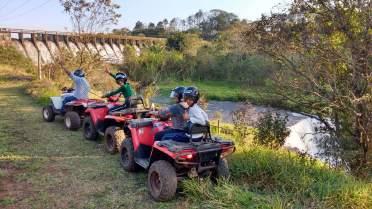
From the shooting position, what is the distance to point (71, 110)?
26.5 ft

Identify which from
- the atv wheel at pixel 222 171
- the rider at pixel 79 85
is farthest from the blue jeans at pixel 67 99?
the atv wheel at pixel 222 171

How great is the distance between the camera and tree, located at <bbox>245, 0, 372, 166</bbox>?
19.9 feet

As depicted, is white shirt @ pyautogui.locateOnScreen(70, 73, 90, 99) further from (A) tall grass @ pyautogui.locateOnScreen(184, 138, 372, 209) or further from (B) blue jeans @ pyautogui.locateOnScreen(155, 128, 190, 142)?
(A) tall grass @ pyautogui.locateOnScreen(184, 138, 372, 209)

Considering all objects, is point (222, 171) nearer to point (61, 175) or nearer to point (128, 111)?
point (61, 175)

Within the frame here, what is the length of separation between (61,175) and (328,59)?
4576 millimetres

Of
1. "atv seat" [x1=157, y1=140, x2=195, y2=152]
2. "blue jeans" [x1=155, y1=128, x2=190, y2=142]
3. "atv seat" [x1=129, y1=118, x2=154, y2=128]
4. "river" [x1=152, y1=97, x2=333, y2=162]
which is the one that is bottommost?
"river" [x1=152, y1=97, x2=333, y2=162]

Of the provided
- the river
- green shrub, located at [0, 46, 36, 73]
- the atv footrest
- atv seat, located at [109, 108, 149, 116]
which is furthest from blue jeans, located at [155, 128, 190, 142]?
green shrub, located at [0, 46, 36, 73]

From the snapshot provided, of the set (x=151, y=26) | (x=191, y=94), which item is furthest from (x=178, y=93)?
(x=151, y=26)

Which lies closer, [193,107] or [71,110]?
[193,107]

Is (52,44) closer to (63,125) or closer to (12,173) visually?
(63,125)

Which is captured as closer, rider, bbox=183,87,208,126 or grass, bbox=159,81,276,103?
rider, bbox=183,87,208,126

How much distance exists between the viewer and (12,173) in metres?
5.18

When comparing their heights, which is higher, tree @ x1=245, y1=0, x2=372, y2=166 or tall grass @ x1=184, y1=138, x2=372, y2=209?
tree @ x1=245, y1=0, x2=372, y2=166

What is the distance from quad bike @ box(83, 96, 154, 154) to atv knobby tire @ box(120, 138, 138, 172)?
28 centimetres
